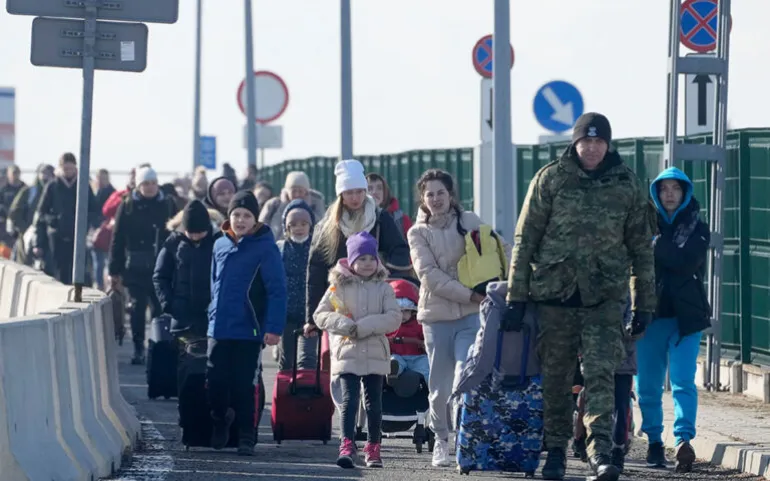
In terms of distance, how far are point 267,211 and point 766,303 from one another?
5.81 metres

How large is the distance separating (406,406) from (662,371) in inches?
66.9

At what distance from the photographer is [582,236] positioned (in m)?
12.3

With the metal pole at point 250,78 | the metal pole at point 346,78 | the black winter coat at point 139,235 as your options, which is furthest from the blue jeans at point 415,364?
the metal pole at point 250,78

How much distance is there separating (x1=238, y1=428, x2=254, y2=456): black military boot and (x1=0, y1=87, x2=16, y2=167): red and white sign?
152 ft

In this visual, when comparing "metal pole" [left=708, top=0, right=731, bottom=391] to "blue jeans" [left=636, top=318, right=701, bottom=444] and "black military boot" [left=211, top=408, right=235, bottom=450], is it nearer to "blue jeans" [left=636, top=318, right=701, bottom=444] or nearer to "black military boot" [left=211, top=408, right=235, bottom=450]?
"blue jeans" [left=636, top=318, right=701, bottom=444]

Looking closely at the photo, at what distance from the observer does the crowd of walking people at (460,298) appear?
1234 centimetres

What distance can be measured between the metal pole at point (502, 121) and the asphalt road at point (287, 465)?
540cm

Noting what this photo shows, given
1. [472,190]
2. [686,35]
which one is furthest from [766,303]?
[472,190]

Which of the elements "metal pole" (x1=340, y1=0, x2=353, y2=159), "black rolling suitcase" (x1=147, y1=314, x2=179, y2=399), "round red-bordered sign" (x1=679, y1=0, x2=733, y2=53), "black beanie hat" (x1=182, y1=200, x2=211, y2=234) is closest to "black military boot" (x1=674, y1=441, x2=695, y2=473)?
"black beanie hat" (x1=182, y1=200, x2=211, y2=234)

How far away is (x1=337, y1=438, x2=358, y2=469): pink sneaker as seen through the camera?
13.1 metres

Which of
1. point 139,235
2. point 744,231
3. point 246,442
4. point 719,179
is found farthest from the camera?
point 139,235

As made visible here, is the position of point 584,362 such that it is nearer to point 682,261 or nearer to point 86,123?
point 682,261

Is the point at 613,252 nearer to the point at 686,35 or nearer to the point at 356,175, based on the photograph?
the point at 356,175

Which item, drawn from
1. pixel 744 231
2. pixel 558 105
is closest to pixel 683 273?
pixel 744 231
